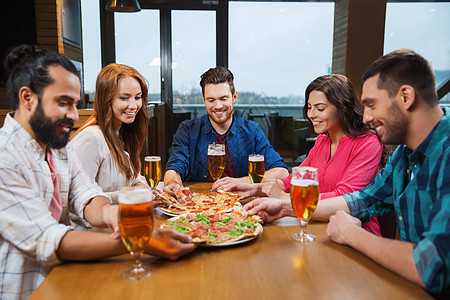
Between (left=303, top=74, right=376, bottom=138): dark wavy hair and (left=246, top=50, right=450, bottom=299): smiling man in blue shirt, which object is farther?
(left=303, top=74, right=376, bottom=138): dark wavy hair

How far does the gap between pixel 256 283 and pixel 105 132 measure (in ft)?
4.82

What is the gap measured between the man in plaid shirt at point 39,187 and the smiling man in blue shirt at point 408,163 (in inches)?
21.0

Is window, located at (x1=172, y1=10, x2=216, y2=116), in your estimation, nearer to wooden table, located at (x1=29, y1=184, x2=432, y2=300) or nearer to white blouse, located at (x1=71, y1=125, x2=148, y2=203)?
white blouse, located at (x1=71, y1=125, x2=148, y2=203)

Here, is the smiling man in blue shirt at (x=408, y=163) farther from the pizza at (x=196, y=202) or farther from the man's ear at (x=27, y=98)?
the man's ear at (x=27, y=98)

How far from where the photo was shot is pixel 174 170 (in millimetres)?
2561

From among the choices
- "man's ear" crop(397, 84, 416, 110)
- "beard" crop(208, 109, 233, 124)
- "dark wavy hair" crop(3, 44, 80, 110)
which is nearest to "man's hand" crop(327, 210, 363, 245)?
"man's ear" crop(397, 84, 416, 110)

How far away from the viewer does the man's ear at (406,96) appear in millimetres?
1306

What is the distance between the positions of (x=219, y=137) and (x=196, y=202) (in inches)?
47.2

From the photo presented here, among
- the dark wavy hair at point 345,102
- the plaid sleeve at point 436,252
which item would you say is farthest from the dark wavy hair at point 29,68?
the dark wavy hair at point 345,102

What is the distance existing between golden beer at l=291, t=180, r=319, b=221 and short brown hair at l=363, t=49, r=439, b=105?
1.39 feet

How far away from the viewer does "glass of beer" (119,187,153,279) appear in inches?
39.6

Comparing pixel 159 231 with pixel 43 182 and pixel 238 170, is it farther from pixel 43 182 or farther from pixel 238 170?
pixel 238 170

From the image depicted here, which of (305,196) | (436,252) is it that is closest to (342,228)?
(305,196)

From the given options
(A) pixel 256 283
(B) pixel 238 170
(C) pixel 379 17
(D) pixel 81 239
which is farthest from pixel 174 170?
(C) pixel 379 17
